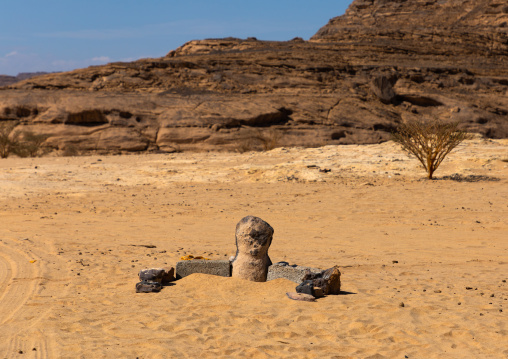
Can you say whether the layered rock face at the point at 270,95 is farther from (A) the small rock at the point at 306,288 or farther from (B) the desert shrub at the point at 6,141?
(A) the small rock at the point at 306,288

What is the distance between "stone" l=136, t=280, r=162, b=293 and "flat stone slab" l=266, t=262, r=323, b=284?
3.56ft

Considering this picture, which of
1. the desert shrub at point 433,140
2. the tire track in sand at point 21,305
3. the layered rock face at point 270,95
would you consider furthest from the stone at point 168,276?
the layered rock face at point 270,95

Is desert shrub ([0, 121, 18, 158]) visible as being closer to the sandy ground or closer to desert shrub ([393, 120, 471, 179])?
the sandy ground

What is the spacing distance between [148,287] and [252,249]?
1.05 metres

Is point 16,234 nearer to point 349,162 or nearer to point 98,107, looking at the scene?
point 349,162

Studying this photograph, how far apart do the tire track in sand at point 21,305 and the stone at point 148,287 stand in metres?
0.88

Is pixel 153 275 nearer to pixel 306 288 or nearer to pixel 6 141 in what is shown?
pixel 306 288

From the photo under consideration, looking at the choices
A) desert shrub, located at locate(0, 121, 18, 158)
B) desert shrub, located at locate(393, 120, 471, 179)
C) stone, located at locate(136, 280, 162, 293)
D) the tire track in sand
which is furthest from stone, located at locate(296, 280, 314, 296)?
desert shrub, located at locate(0, 121, 18, 158)

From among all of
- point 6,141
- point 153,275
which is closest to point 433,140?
point 153,275

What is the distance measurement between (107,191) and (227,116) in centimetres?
1192

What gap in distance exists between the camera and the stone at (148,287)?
519cm

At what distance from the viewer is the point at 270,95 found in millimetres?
26547

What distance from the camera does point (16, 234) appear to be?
7996 millimetres

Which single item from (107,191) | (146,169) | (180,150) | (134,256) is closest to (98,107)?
(180,150)
